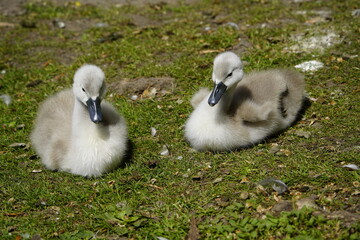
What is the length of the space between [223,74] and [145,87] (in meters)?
1.92

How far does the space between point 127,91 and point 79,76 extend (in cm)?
196

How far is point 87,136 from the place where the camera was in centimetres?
452

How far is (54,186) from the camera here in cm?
447

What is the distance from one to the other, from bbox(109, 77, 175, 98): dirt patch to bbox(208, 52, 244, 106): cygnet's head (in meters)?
1.64

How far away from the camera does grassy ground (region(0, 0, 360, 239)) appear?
3688 millimetres

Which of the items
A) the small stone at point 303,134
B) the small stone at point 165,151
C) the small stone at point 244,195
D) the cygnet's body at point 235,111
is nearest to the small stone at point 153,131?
the small stone at point 165,151

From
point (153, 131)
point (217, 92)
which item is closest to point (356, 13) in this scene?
point (217, 92)

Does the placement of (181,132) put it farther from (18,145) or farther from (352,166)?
(352,166)

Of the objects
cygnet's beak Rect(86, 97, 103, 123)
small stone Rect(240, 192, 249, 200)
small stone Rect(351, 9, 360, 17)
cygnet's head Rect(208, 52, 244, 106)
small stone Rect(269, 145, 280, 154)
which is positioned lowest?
small stone Rect(269, 145, 280, 154)

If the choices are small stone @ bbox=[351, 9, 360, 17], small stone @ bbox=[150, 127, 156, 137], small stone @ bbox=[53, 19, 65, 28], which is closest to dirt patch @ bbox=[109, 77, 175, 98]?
small stone @ bbox=[150, 127, 156, 137]

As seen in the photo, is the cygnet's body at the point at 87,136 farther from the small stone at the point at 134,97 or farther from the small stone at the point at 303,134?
the small stone at the point at 303,134

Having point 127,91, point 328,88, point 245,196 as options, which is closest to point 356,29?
point 328,88

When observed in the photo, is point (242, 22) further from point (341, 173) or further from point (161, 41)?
point (341, 173)

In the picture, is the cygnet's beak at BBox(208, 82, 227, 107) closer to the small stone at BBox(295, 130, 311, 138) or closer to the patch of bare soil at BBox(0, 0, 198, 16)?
the small stone at BBox(295, 130, 311, 138)
